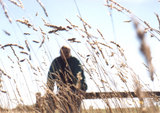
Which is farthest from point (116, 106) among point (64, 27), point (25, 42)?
point (25, 42)

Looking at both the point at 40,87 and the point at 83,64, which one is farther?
the point at 40,87

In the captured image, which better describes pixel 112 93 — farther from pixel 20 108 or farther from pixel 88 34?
pixel 20 108

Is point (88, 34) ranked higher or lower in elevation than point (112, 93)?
higher

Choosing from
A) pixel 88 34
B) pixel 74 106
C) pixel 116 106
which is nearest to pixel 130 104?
pixel 116 106

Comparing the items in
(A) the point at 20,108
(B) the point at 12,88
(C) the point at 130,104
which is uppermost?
(B) the point at 12,88

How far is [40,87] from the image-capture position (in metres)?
2.37

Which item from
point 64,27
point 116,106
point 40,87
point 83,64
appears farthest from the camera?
point 40,87

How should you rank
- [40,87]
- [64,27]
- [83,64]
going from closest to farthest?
[64,27] < [83,64] < [40,87]

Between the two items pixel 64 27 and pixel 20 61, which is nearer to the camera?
pixel 64 27

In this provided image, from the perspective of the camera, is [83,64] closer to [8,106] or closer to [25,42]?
[25,42]

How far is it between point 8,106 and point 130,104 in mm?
1292

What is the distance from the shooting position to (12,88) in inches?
94.0

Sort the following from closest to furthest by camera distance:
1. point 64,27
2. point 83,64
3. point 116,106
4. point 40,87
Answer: point 116,106, point 64,27, point 83,64, point 40,87

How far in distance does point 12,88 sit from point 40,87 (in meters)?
0.30
